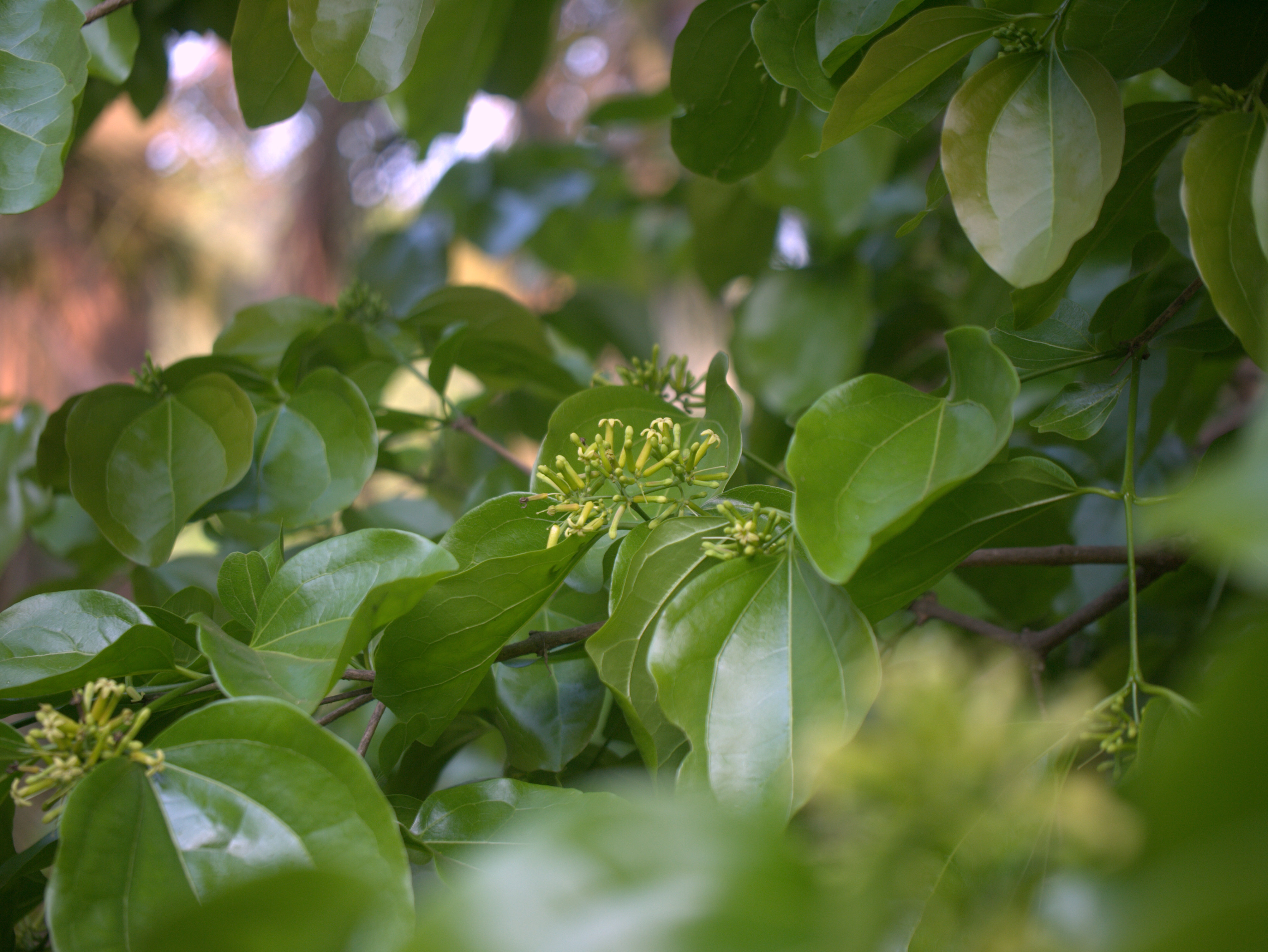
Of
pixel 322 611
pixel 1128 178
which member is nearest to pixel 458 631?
pixel 322 611

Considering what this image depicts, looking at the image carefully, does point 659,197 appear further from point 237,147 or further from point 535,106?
point 237,147

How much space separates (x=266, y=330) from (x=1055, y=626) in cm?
55

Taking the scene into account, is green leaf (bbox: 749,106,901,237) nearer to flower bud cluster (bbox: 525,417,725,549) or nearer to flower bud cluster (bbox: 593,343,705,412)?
flower bud cluster (bbox: 593,343,705,412)

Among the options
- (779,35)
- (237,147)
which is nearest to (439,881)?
(779,35)

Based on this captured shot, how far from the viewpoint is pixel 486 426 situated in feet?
2.46

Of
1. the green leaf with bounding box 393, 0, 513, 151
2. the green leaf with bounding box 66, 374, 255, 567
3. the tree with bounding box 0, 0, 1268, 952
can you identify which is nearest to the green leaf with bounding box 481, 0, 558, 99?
the green leaf with bounding box 393, 0, 513, 151

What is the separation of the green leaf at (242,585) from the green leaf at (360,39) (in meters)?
0.22

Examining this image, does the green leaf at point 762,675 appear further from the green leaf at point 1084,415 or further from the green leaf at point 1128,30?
the green leaf at point 1128,30

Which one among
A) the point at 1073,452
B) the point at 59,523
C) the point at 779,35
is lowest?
the point at 1073,452

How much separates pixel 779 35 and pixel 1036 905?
1.18ft

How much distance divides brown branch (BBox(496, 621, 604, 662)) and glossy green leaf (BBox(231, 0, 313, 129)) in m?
0.31

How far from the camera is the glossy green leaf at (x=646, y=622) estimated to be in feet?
1.00

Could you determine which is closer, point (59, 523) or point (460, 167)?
point (59, 523)

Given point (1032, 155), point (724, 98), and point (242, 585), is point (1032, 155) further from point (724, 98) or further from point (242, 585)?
point (242, 585)
